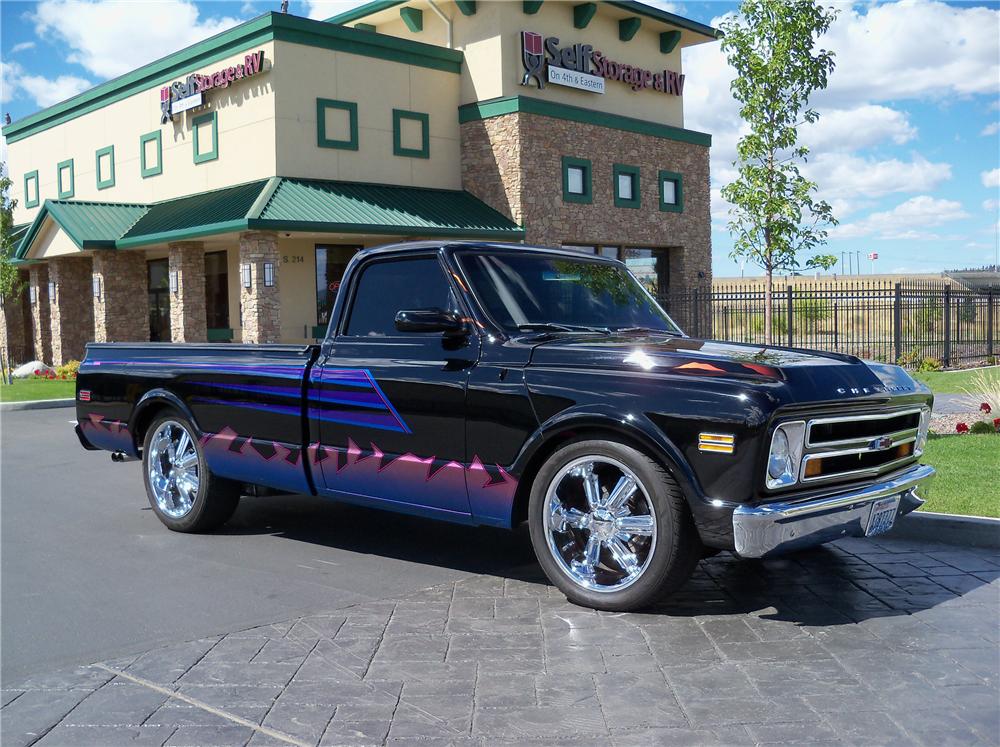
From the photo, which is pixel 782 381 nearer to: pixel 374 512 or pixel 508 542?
pixel 508 542

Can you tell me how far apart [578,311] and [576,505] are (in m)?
1.44

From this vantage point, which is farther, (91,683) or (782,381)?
(782,381)

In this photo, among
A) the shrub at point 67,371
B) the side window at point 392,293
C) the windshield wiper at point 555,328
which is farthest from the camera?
the shrub at point 67,371

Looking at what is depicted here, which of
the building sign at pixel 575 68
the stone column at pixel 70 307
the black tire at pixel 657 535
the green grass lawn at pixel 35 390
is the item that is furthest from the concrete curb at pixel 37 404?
the black tire at pixel 657 535

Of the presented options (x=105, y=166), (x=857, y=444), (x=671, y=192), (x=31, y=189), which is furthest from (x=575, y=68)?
(x=857, y=444)

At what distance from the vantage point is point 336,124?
79.6 feet

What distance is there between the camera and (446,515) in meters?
5.95

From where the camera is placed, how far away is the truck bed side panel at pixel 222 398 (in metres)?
6.82

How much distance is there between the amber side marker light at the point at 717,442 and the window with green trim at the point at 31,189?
3573 cm

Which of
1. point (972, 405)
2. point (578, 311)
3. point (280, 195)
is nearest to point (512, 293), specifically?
point (578, 311)

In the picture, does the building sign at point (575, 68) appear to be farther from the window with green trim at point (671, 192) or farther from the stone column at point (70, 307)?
the stone column at point (70, 307)

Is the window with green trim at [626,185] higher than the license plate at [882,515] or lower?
higher

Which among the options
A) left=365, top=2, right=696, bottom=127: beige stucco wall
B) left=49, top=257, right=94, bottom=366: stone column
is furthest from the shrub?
left=365, top=2, right=696, bottom=127: beige stucco wall

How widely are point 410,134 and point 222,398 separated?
64.4ft
